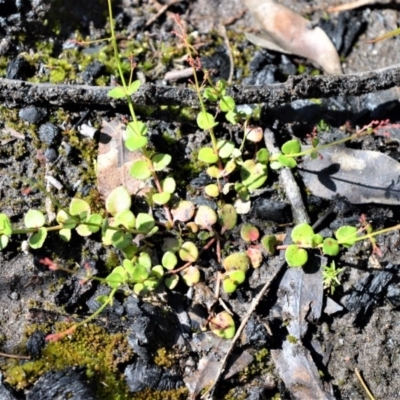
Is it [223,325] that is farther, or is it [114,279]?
[223,325]

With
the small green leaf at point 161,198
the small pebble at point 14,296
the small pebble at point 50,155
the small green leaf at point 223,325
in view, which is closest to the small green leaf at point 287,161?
the small green leaf at point 161,198

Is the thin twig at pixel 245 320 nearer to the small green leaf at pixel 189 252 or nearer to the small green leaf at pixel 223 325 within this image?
the small green leaf at pixel 223 325

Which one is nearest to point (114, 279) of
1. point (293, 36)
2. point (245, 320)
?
point (245, 320)

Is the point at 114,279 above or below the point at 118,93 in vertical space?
below

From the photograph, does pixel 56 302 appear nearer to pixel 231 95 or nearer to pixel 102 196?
pixel 102 196

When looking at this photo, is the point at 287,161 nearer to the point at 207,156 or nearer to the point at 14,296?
the point at 207,156

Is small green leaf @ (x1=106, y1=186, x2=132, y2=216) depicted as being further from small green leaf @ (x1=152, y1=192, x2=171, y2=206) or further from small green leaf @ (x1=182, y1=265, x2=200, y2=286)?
small green leaf @ (x1=182, y1=265, x2=200, y2=286)
